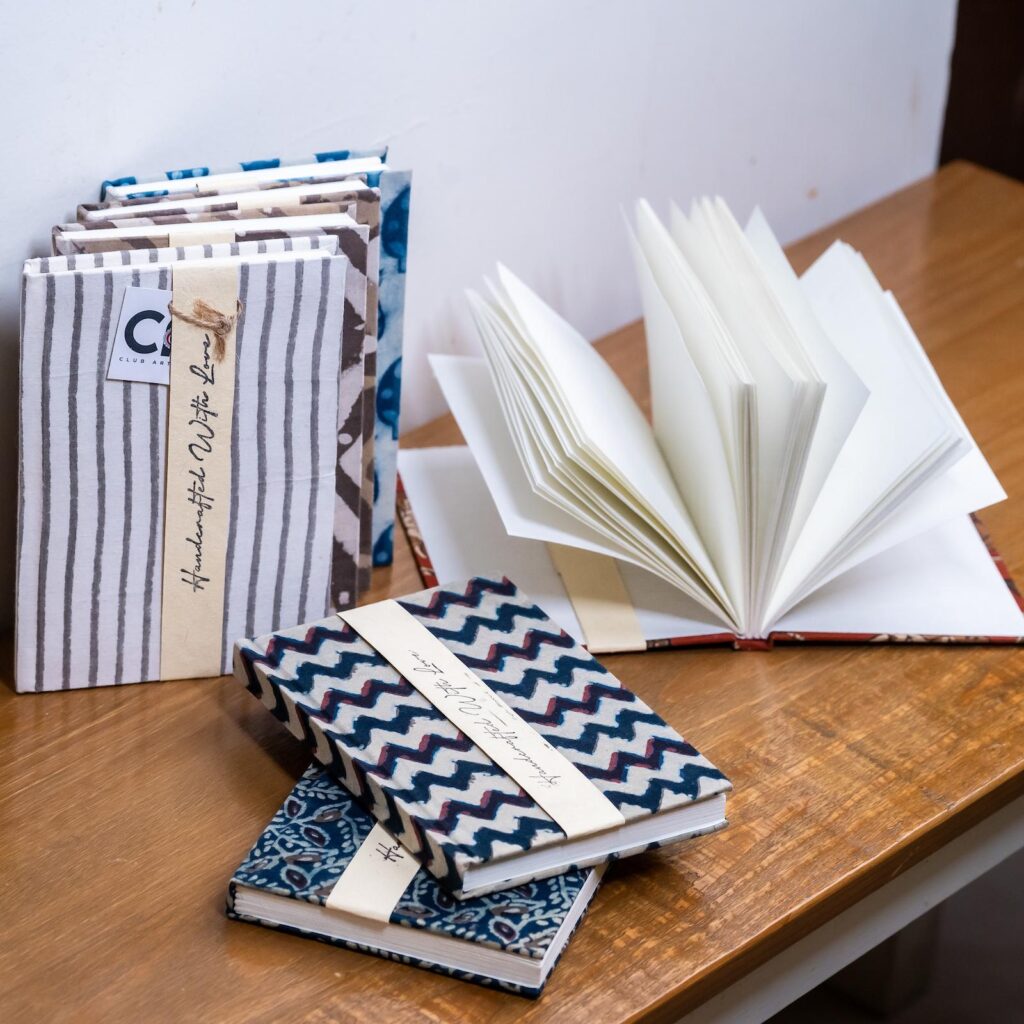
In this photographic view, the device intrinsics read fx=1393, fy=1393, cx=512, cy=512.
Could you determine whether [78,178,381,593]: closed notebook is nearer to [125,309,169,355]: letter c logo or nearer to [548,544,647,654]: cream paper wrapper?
[125,309,169,355]: letter c logo

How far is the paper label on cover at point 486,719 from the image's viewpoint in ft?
2.20

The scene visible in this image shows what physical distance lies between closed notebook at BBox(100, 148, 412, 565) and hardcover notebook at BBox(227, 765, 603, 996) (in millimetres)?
292

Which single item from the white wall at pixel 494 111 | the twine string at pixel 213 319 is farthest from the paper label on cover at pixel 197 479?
the white wall at pixel 494 111

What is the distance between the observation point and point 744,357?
0.84m

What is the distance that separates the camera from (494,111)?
1033mm

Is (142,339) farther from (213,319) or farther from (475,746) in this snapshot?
(475,746)

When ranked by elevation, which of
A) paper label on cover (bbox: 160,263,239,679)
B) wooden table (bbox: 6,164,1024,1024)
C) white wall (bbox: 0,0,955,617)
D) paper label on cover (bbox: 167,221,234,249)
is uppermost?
white wall (bbox: 0,0,955,617)

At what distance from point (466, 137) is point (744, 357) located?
1.02ft

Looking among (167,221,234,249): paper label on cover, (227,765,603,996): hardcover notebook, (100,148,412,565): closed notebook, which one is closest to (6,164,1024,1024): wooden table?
(227,765,603,996): hardcover notebook

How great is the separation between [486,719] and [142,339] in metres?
0.27

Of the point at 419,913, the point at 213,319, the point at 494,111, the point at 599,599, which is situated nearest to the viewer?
the point at 419,913

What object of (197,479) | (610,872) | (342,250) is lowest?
(610,872)

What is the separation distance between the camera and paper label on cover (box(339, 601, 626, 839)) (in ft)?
2.20

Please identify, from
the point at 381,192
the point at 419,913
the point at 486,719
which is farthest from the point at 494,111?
the point at 419,913
